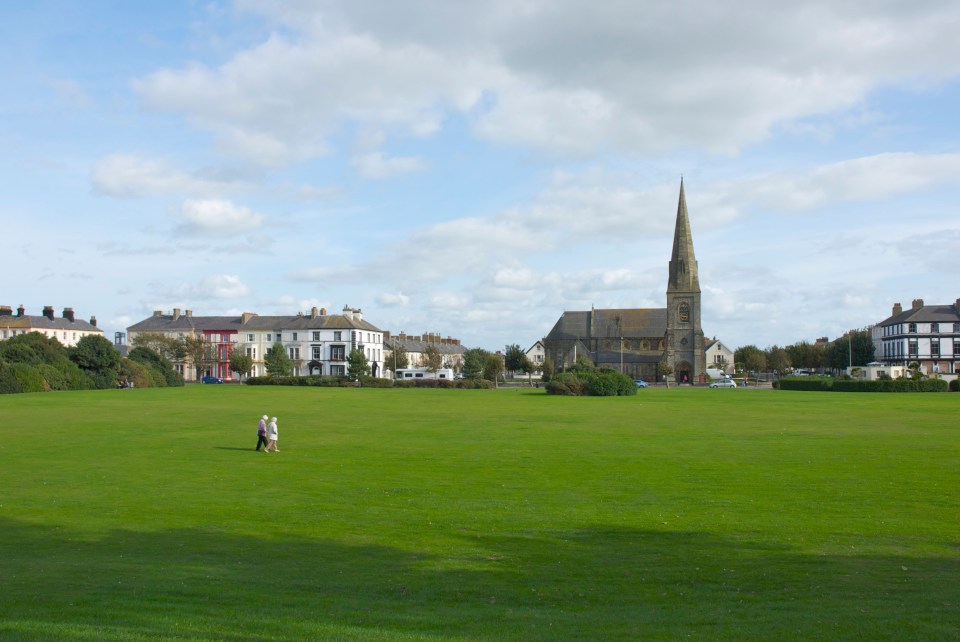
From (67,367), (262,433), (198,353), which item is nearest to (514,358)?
(198,353)

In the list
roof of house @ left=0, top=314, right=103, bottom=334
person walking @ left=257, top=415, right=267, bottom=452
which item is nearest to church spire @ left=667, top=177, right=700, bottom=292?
roof of house @ left=0, top=314, right=103, bottom=334

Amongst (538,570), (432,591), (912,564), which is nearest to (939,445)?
(912,564)

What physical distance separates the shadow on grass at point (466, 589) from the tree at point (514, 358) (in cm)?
10647

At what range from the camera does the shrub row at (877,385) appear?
77750 mm

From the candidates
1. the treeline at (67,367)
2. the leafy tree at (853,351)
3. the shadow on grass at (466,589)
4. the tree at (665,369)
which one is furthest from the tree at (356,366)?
the shadow on grass at (466,589)

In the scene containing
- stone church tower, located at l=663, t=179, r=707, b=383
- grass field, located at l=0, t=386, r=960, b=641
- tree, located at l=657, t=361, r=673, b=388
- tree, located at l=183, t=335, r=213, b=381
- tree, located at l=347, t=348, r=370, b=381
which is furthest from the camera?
stone church tower, located at l=663, t=179, r=707, b=383

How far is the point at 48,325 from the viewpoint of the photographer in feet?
406

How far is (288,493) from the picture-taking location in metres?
18.8

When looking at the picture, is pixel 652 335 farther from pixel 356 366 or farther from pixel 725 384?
pixel 356 366

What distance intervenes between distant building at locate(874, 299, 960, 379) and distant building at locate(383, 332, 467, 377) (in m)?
66.5

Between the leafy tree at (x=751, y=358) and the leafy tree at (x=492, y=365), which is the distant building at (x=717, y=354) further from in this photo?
the leafy tree at (x=492, y=365)

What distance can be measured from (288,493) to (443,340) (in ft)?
506

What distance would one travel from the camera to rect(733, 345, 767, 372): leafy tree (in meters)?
142

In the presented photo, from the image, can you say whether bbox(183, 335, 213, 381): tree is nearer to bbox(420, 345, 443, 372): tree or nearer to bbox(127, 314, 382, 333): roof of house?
bbox(127, 314, 382, 333): roof of house
